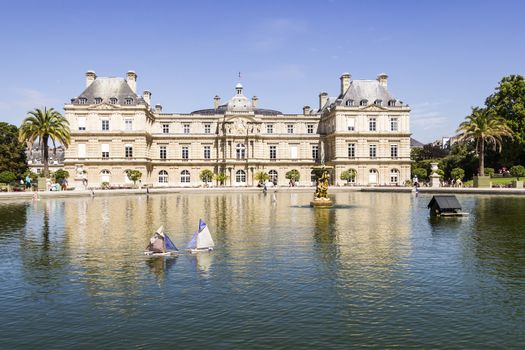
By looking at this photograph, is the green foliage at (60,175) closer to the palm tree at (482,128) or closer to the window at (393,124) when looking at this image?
the window at (393,124)

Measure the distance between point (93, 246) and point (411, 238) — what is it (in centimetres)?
1341

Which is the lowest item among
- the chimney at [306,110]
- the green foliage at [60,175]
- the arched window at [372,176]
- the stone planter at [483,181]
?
the stone planter at [483,181]

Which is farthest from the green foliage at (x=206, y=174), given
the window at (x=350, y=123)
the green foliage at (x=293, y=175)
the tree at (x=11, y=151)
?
the tree at (x=11, y=151)

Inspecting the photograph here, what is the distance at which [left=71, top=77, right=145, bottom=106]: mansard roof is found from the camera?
76.6m

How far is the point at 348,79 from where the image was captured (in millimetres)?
83125

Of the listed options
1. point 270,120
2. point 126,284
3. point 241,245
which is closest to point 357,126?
point 270,120

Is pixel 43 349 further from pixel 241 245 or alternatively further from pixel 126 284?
pixel 241 245

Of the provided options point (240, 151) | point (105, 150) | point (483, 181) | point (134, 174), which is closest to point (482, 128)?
point (483, 181)

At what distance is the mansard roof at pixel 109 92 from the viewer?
76.6 m

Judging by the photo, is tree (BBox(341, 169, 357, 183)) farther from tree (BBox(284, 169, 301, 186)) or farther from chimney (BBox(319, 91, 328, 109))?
chimney (BBox(319, 91, 328, 109))

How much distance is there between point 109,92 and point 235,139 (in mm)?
22684

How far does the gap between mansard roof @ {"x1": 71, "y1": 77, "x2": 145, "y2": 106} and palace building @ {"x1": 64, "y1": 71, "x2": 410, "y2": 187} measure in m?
0.16

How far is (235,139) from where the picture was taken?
8150 cm

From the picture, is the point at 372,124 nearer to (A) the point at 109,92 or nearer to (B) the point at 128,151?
(B) the point at 128,151
